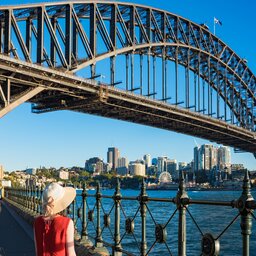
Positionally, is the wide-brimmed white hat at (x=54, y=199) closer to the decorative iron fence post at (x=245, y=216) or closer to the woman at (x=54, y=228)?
the woman at (x=54, y=228)

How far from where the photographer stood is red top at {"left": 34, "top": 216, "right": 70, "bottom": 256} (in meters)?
3.74

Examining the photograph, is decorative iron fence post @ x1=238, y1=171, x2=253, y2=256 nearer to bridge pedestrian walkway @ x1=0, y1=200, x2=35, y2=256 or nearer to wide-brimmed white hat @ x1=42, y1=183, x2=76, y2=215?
wide-brimmed white hat @ x1=42, y1=183, x2=76, y2=215

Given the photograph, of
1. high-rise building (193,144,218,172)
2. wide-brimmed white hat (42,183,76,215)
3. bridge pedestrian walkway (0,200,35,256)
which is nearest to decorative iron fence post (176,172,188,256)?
wide-brimmed white hat (42,183,76,215)

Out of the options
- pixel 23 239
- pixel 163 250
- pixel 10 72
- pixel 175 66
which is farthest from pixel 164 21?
pixel 23 239

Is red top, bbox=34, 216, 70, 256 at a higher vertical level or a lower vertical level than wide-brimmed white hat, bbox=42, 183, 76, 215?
lower

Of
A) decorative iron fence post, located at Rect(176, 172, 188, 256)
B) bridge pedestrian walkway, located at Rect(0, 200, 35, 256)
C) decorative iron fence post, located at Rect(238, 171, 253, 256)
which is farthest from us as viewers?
bridge pedestrian walkway, located at Rect(0, 200, 35, 256)

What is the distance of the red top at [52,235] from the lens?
374cm

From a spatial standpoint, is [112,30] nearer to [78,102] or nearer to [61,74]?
[78,102]

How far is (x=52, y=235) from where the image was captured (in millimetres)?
3754

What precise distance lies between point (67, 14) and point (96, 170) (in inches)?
3867

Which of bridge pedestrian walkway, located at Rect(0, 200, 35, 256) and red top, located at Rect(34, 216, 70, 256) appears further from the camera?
bridge pedestrian walkway, located at Rect(0, 200, 35, 256)

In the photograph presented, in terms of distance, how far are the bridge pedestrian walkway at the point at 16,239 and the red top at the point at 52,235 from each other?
17.3ft

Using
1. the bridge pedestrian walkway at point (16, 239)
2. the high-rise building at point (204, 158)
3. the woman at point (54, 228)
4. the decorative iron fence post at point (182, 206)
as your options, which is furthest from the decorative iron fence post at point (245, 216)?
the high-rise building at point (204, 158)

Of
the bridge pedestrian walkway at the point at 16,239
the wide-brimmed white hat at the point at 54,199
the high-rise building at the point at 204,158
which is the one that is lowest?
the bridge pedestrian walkway at the point at 16,239
